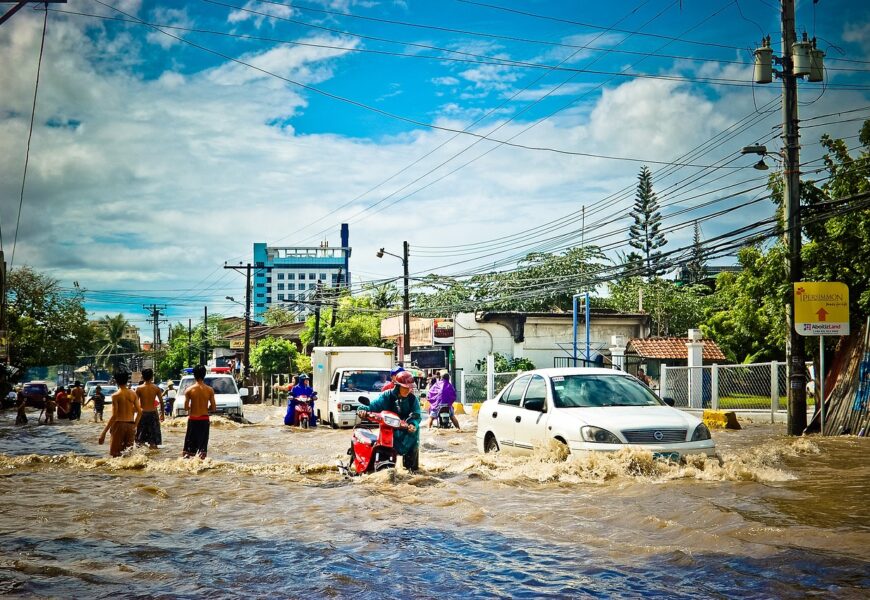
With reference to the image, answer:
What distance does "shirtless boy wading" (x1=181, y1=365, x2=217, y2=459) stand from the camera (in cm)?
1335

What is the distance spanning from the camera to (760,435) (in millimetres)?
18422

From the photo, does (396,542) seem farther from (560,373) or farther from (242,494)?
(560,373)

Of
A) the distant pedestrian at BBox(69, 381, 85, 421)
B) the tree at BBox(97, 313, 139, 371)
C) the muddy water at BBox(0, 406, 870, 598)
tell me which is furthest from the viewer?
the tree at BBox(97, 313, 139, 371)

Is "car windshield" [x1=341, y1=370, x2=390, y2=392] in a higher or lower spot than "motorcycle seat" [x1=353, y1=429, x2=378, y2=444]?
higher

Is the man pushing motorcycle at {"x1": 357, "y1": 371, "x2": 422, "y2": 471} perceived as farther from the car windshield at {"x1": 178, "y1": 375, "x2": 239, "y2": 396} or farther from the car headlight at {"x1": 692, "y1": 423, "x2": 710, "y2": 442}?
the car windshield at {"x1": 178, "y1": 375, "x2": 239, "y2": 396}

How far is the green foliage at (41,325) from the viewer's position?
59.9 metres

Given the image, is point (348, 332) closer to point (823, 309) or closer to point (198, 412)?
point (823, 309)

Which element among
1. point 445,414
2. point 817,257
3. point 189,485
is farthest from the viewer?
point 445,414

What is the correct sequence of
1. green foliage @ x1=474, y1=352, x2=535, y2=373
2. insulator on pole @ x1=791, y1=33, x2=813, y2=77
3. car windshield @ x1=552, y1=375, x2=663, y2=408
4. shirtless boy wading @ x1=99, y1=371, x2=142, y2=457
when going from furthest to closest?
green foliage @ x1=474, y1=352, x2=535, y2=373 → insulator on pole @ x1=791, y1=33, x2=813, y2=77 → shirtless boy wading @ x1=99, y1=371, x2=142, y2=457 → car windshield @ x1=552, y1=375, x2=663, y2=408

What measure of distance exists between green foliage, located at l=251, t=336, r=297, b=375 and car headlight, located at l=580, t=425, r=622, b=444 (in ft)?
168

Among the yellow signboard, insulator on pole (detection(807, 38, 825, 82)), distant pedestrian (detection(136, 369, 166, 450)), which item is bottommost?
distant pedestrian (detection(136, 369, 166, 450))

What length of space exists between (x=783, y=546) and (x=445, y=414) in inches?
650

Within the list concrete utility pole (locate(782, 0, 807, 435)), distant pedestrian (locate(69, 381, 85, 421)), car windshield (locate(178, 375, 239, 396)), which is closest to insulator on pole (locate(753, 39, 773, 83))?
concrete utility pole (locate(782, 0, 807, 435))

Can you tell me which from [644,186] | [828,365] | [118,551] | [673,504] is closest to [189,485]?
[118,551]
